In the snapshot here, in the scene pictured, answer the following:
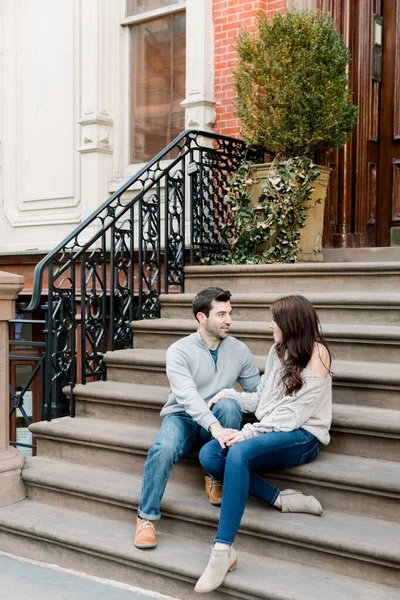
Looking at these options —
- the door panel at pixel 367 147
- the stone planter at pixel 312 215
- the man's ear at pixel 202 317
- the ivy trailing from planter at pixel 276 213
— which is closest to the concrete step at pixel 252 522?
the man's ear at pixel 202 317

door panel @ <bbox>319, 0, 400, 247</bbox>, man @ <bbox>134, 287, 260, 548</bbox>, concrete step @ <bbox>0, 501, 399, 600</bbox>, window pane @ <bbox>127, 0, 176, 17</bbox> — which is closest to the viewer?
concrete step @ <bbox>0, 501, 399, 600</bbox>

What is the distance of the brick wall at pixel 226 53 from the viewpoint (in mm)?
7512

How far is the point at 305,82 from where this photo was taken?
6.34m

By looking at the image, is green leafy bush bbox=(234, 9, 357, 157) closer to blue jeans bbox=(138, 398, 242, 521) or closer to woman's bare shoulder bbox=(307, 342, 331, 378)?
woman's bare shoulder bbox=(307, 342, 331, 378)

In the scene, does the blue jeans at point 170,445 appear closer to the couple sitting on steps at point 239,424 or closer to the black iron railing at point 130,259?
the couple sitting on steps at point 239,424

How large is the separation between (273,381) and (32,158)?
645 cm

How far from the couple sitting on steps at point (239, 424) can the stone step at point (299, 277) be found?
1533mm

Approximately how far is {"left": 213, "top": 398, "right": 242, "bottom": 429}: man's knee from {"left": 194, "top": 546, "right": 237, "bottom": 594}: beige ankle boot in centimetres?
76

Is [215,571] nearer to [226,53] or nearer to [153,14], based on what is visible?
[226,53]

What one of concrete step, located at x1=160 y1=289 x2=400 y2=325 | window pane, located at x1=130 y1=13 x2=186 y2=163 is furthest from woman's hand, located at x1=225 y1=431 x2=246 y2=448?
window pane, located at x1=130 y1=13 x2=186 y2=163

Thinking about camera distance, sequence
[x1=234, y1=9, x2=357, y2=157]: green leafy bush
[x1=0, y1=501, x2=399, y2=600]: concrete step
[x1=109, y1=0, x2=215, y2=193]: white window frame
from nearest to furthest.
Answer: [x1=0, y1=501, x2=399, y2=600]: concrete step → [x1=234, y1=9, x2=357, y2=157]: green leafy bush → [x1=109, y1=0, x2=215, y2=193]: white window frame

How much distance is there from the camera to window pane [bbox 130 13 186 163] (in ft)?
28.0

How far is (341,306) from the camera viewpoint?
Answer: 17.5ft

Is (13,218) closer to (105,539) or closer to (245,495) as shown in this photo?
(105,539)
